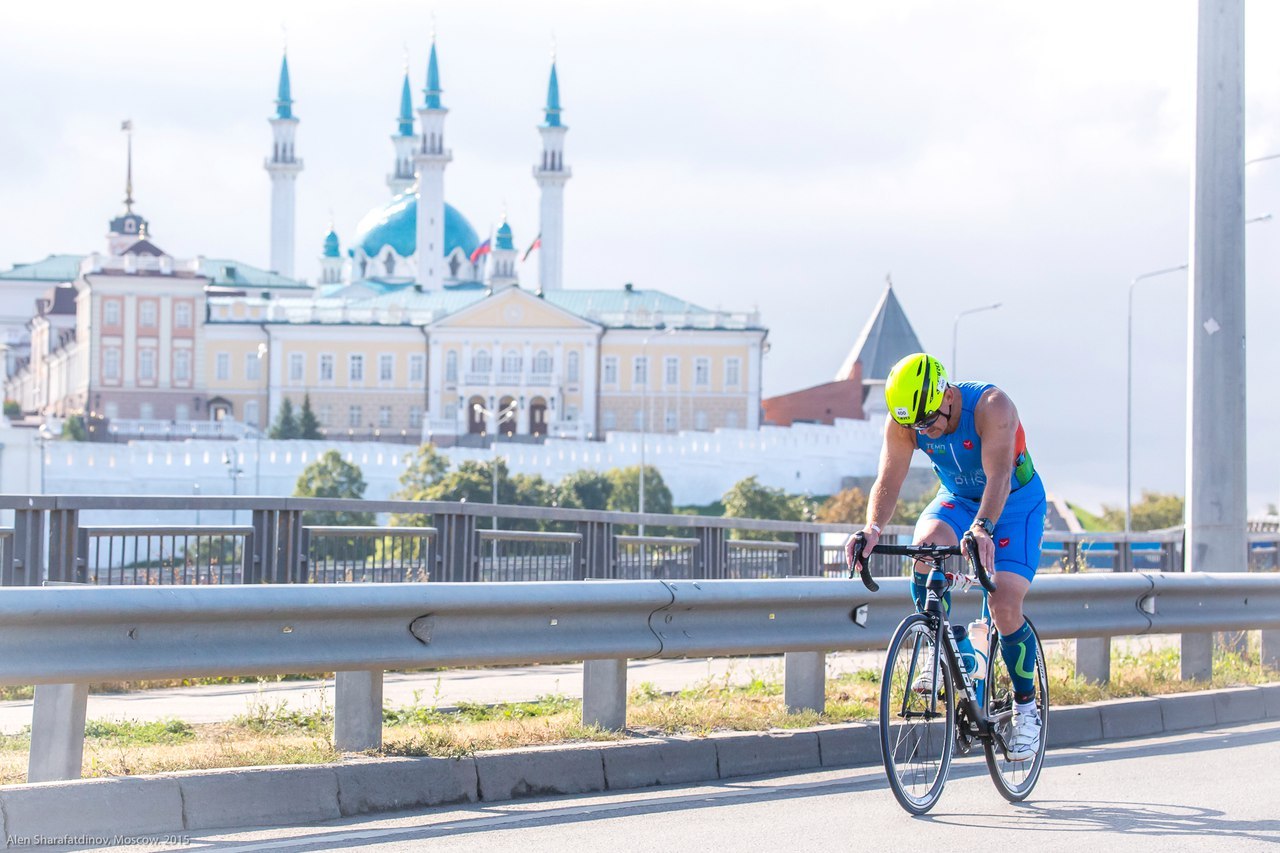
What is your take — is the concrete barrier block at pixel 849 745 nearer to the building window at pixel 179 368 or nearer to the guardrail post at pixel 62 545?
the guardrail post at pixel 62 545

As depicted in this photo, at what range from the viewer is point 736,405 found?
5074 inches

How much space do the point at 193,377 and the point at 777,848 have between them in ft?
406

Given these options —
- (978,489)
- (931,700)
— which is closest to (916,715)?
(931,700)

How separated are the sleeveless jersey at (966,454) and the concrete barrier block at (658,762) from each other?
162 cm

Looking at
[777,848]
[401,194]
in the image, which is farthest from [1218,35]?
[401,194]

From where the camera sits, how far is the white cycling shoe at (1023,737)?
24.1ft

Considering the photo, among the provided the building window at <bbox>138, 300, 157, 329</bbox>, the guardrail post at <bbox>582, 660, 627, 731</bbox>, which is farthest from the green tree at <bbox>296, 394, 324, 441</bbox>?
the guardrail post at <bbox>582, 660, 627, 731</bbox>

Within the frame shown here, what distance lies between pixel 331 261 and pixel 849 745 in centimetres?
16004

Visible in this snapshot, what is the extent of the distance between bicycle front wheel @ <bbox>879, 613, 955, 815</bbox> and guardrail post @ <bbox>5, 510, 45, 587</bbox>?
5.74 metres

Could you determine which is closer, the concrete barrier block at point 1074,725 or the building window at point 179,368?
the concrete barrier block at point 1074,725

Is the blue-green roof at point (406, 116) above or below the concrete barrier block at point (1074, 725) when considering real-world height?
above

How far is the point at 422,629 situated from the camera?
7391mm

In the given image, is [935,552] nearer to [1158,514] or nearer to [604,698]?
[604,698]

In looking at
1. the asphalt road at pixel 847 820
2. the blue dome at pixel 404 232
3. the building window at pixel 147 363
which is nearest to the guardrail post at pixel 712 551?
the asphalt road at pixel 847 820
